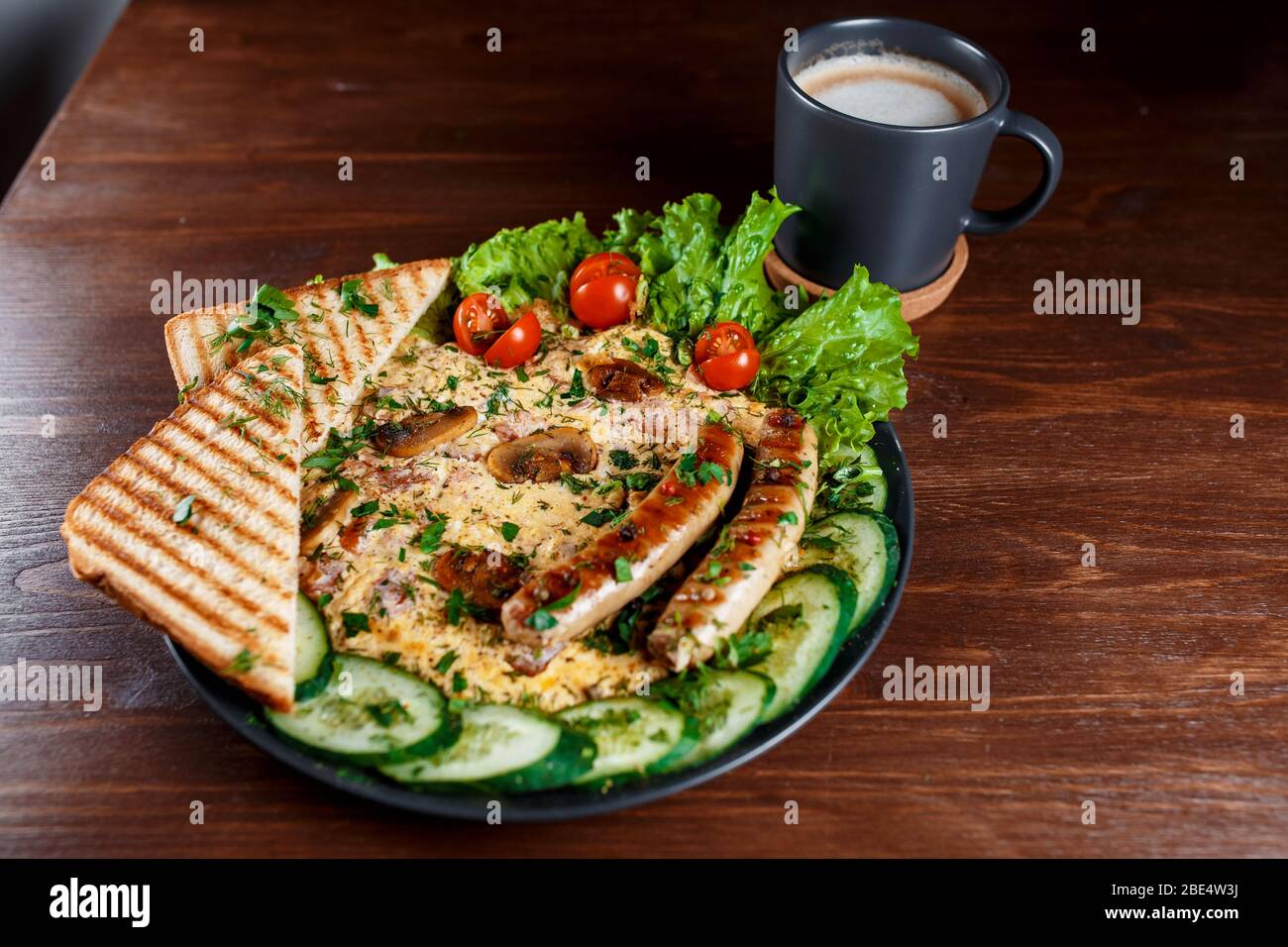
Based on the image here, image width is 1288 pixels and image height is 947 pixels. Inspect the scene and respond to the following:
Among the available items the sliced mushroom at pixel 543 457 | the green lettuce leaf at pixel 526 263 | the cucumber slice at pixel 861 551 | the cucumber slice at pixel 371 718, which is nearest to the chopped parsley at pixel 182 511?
the cucumber slice at pixel 371 718

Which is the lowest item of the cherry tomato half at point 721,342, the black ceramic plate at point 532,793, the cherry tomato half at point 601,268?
the black ceramic plate at point 532,793

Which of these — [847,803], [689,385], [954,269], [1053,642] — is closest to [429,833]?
[847,803]

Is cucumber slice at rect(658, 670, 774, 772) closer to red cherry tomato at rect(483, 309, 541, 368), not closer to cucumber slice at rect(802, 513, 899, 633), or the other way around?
cucumber slice at rect(802, 513, 899, 633)

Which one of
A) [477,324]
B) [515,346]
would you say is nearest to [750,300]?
[515,346]

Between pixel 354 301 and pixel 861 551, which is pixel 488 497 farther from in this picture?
pixel 861 551

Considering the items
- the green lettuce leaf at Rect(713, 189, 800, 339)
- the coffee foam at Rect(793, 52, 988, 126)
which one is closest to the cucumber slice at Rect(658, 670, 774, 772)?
the green lettuce leaf at Rect(713, 189, 800, 339)

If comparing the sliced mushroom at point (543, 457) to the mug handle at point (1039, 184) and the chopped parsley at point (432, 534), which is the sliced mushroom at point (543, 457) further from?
the mug handle at point (1039, 184)
